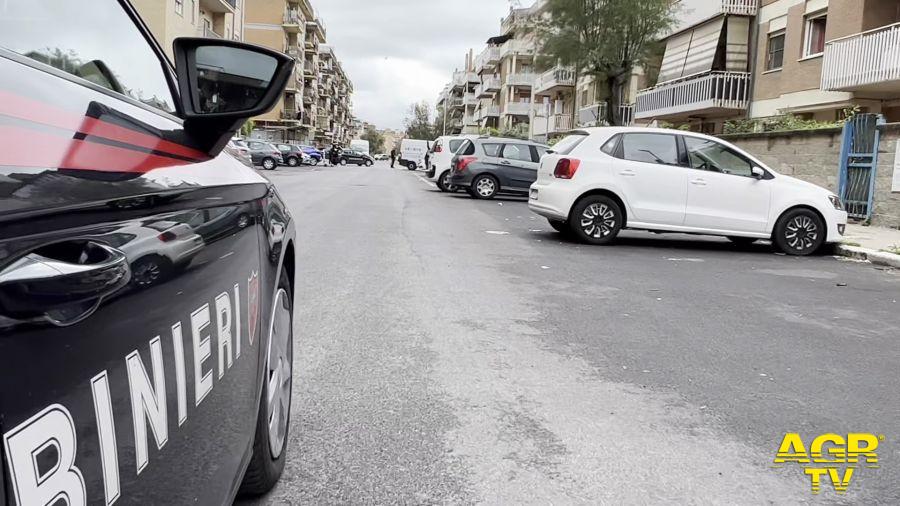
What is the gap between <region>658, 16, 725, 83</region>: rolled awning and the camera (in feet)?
94.5

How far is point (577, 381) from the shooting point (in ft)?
14.6

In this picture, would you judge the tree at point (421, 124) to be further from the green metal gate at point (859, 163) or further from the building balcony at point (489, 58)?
the green metal gate at point (859, 163)

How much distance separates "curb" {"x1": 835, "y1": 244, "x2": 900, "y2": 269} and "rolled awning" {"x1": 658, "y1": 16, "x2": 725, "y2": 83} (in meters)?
18.7

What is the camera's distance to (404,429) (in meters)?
3.56

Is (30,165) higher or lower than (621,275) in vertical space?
higher

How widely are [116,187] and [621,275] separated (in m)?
7.58

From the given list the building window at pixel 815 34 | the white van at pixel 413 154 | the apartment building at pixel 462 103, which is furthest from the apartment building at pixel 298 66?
the building window at pixel 815 34

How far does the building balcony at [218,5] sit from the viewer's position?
843cm

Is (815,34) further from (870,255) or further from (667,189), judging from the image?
(667,189)

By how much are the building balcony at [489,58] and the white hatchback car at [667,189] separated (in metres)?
75.3

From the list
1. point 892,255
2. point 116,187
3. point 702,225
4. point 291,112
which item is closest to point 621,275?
point 702,225

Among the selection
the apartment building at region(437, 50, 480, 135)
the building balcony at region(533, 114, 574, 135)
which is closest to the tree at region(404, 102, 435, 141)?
the apartment building at region(437, 50, 480, 135)

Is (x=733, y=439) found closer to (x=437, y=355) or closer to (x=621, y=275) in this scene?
(x=437, y=355)

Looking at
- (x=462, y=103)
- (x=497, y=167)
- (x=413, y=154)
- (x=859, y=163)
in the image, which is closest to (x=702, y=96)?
(x=497, y=167)
